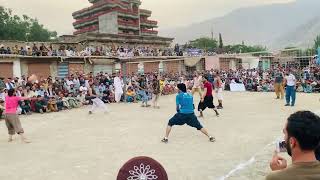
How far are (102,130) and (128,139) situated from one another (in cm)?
208

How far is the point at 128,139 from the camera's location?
11.3 m

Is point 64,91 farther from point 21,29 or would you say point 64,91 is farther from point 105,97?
point 21,29

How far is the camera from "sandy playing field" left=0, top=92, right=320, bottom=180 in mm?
7809

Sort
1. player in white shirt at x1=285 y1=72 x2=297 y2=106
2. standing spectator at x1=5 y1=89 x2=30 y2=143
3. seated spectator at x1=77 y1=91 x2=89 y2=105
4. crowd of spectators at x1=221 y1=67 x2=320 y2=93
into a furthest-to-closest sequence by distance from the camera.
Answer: crowd of spectators at x1=221 y1=67 x2=320 y2=93, seated spectator at x1=77 y1=91 x2=89 y2=105, player in white shirt at x1=285 y1=72 x2=297 y2=106, standing spectator at x1=5 y1=89 x2=30 y2=143

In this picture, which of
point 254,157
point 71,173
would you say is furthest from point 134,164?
point 254,157

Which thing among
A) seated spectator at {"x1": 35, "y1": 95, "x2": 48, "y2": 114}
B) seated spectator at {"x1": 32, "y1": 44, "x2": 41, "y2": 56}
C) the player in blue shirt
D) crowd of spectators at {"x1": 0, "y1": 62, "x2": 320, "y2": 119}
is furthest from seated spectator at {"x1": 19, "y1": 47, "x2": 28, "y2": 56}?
the player in blue shirt

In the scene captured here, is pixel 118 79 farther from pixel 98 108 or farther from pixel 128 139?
pixel 128 139

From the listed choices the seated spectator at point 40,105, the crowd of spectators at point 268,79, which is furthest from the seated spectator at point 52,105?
the crowd of spectators at point 268,79

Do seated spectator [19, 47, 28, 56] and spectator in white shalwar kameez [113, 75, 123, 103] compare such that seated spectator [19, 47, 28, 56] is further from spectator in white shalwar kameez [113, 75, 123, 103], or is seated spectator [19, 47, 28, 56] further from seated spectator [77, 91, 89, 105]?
spectator in white shalwar kameez [113, 75, 123, 103]

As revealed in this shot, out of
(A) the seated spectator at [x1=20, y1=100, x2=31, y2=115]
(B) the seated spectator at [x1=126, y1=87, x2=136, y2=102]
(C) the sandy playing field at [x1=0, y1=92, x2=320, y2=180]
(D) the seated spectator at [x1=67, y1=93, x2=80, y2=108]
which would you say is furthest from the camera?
(B) the seated spectator at [x1=126, y1=87, x2=136, y2=102]

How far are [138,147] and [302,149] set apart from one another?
7.68m

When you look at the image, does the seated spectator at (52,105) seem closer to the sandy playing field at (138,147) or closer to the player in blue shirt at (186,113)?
the sandy playing field at (138,147)

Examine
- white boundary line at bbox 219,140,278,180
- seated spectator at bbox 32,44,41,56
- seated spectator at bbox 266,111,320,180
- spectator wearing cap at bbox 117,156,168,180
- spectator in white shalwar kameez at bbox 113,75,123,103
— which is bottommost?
white boundary line at bbox 219,140,278,180

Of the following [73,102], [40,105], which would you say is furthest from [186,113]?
[73,102]
